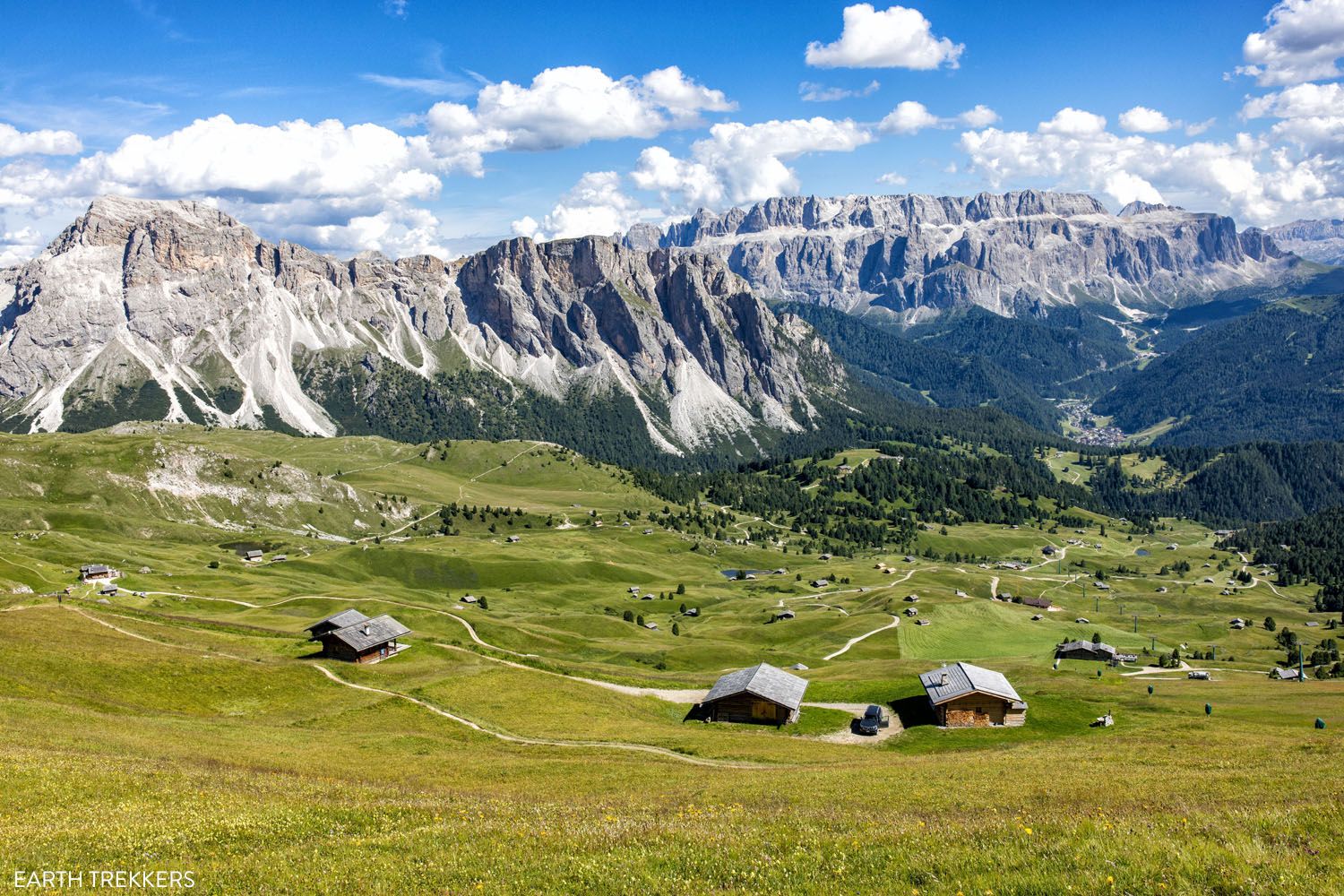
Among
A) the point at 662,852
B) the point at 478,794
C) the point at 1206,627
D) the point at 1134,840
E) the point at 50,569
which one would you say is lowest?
the point at 1206,627

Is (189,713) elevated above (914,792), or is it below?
below

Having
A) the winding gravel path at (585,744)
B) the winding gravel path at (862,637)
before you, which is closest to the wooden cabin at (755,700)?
the winding gravel path at (585,744)

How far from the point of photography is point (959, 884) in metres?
20.4

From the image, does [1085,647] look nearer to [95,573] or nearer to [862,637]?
[862,637]

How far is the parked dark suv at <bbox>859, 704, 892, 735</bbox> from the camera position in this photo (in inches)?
3115

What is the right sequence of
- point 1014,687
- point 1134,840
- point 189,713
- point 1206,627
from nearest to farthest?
point 1134,840, point 189,713, point 1014,687, point 1206,627

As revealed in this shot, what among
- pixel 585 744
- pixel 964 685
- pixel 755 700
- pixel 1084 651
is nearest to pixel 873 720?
pixel 964 685

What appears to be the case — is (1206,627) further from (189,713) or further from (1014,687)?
(189,713)

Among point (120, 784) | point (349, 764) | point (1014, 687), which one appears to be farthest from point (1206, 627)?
point (120, 784)

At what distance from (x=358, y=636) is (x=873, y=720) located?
6007 centimetres

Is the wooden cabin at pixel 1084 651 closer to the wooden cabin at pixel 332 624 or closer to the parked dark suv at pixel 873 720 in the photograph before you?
the parked dark suv at pixel 873 720

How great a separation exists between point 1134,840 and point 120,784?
3881cm

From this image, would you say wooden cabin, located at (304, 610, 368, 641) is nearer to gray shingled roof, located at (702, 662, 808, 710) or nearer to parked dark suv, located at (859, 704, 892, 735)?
gray shingled roof, located at (702, 662, 808, 710)

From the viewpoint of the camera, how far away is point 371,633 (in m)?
101
